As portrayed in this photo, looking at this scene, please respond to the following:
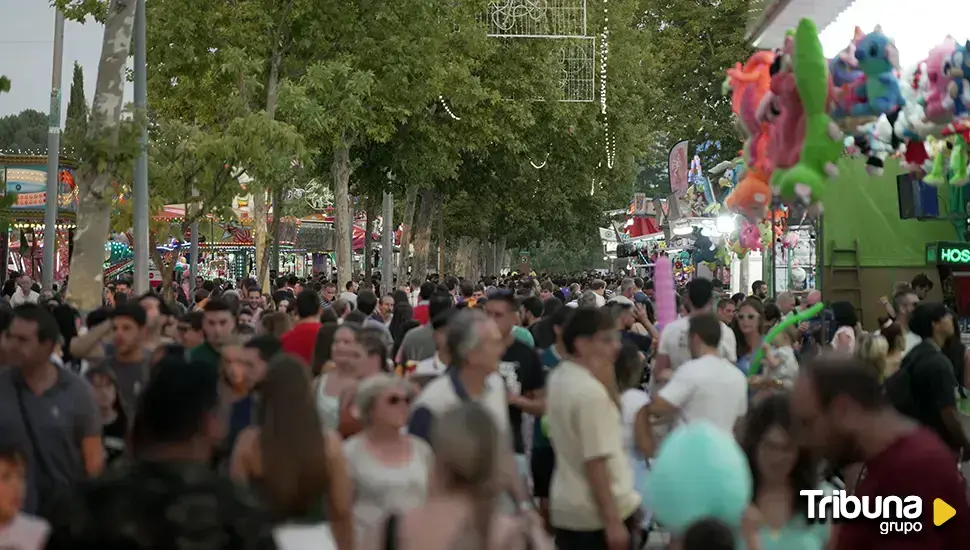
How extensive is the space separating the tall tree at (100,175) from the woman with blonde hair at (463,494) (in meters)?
14.2

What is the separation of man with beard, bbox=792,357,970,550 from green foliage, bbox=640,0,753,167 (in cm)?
4262

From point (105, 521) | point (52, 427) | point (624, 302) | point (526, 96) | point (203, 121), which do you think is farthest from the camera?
point (526, 96)

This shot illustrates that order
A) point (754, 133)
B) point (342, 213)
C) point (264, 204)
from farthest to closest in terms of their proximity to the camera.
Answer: point (342, 213), point (264, 204), point (754, 133)

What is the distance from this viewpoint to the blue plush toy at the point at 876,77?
11789 mm

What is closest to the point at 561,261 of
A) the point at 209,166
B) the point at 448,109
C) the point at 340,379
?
the point at 448,109

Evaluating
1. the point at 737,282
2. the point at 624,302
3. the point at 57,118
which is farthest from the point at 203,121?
the point at 624,302

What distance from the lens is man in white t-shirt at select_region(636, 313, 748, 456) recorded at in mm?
8141

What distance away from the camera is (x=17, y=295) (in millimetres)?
26031

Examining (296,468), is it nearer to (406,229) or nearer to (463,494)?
(463,494)

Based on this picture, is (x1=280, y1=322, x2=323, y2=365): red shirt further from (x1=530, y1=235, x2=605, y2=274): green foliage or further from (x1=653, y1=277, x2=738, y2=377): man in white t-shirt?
(x1=530, y1=235, x2=605, y2=274): green foliage

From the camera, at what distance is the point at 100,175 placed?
1873 centimetres

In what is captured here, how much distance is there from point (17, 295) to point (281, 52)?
21.3 ft

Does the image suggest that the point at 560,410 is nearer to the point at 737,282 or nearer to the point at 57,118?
the point at 57,118

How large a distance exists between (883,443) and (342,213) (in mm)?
Answer: 32633
